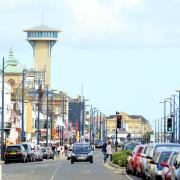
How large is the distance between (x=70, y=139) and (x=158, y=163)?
480 feet

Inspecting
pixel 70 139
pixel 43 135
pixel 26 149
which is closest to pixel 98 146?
pixel 70 139

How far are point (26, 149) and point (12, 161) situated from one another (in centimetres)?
240

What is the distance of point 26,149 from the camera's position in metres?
79.6

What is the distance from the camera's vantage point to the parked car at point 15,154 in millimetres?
77125

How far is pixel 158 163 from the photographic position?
34344 millimetres

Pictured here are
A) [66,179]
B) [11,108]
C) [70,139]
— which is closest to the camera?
[66,179]

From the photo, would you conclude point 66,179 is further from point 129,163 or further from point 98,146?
point 98,146

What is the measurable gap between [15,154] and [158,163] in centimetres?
4376

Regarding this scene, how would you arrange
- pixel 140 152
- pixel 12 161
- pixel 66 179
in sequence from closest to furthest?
1. pixel 66 179
2. pixel 140 152
3. pixel 12 161

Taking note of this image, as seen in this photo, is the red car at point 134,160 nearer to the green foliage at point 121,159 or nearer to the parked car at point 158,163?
the green foliage at point 121,159

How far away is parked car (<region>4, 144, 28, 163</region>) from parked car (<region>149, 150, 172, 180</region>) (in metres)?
41.5

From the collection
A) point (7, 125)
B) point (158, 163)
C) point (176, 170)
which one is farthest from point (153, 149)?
point (7, 125)

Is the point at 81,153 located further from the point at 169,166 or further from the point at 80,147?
the point at 169,166

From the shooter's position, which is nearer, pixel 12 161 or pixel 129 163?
pixel 129 163
